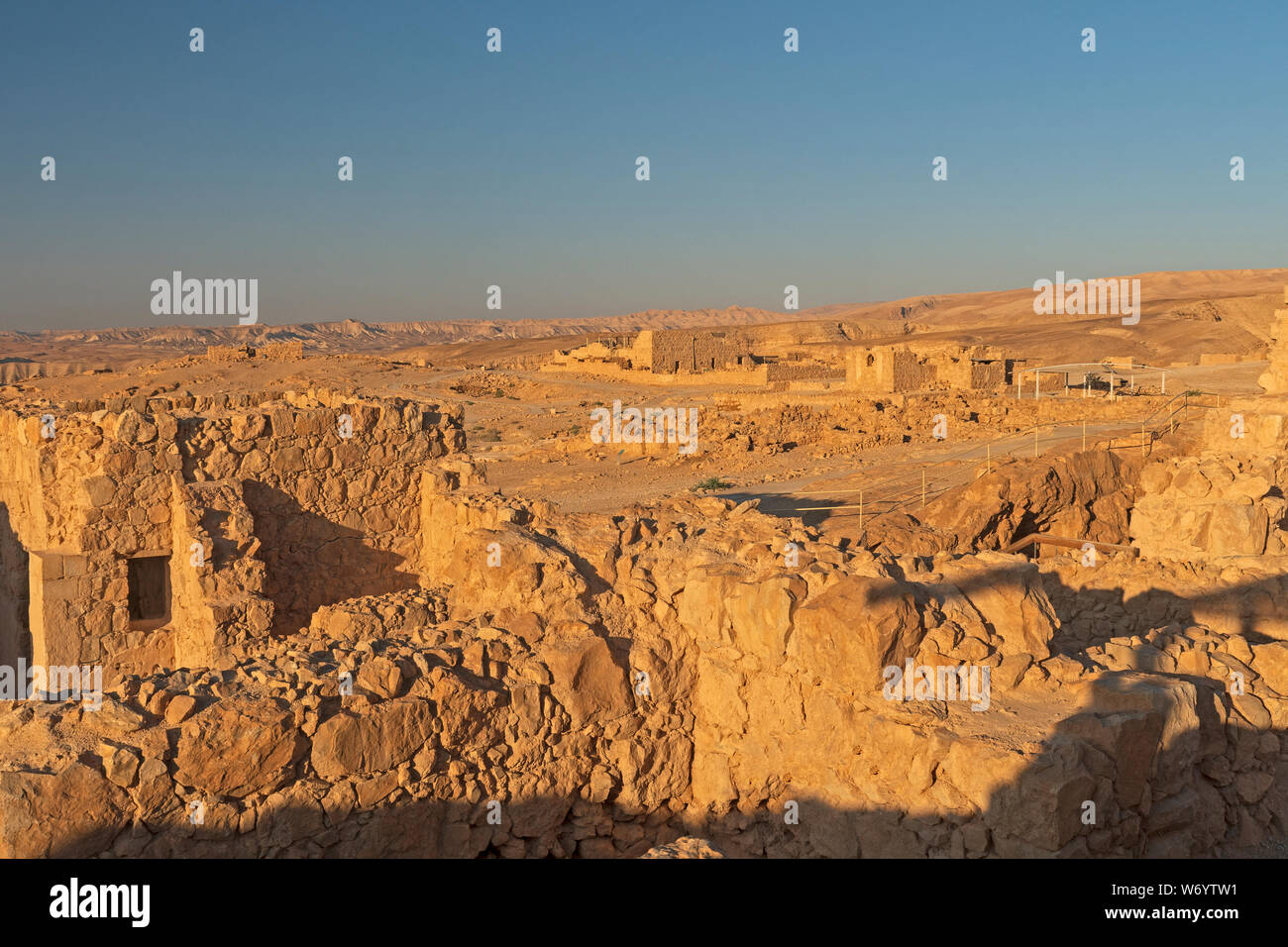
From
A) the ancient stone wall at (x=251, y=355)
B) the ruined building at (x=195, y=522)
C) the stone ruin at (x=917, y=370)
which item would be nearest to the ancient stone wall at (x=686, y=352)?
the stone ruin at (x=917, y=370)

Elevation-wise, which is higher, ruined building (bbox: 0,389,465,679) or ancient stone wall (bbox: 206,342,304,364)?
ancient stone wall (bbox: 206,342,304,364)

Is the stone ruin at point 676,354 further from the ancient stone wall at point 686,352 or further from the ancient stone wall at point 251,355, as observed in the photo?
the ancient stone wall at point 251,355

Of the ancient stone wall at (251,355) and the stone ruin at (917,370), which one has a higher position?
the ancient stone wall at (251,355)

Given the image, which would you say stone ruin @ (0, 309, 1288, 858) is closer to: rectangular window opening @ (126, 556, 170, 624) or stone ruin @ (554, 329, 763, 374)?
rectangular window opening @ (126, 556, 170, 624)

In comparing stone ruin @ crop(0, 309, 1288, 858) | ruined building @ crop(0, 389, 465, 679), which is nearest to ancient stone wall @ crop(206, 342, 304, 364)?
ruined building @ crop(0, 389, 465, 679)

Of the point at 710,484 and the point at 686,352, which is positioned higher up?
the point at 686,352

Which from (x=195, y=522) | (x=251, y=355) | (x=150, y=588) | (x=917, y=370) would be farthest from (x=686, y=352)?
(x=195, y=522)

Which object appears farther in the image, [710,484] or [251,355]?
[251,355]

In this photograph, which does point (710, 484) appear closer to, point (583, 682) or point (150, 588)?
point (150, 588)

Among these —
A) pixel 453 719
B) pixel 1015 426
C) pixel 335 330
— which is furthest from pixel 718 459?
pixel 335 330

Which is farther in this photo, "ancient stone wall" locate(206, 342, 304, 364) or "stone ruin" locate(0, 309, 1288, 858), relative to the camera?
"ancient stone wall" locate(206, 342, 304, 364)
